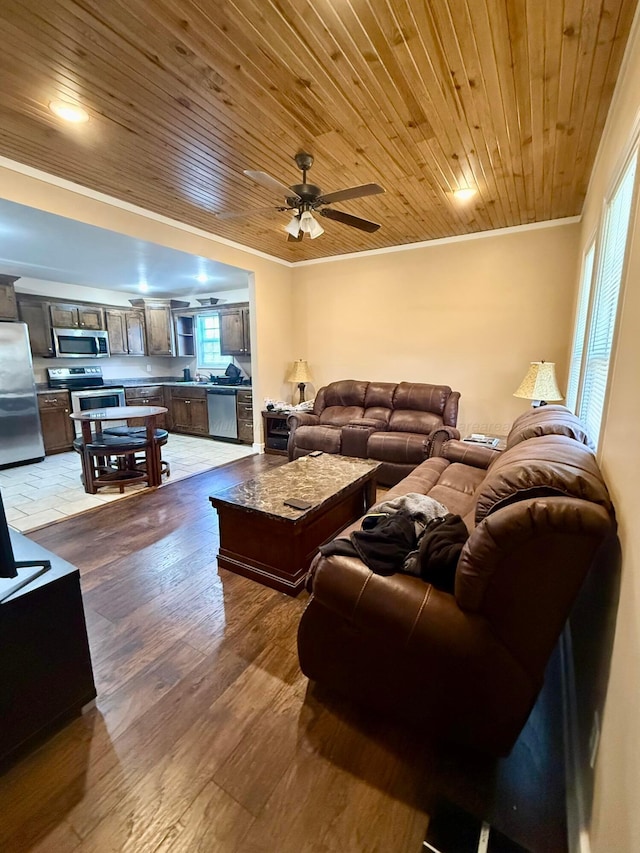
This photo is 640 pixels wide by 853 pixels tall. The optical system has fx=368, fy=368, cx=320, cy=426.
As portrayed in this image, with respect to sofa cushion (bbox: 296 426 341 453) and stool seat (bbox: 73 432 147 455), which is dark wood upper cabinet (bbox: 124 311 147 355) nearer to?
stool seat (bbox: 73 432 147 455)

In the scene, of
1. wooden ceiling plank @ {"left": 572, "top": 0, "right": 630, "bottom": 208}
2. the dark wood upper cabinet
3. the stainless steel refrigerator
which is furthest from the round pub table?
wooden ceiling plank @ {"left": 572, "top": 0, "right": 630, "bottom": 208}

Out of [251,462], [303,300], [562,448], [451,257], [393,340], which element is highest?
[451,257]

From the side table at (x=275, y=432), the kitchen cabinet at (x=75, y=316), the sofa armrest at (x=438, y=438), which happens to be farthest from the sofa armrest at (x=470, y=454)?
the kitchen cabinet at (x=75, y=316)

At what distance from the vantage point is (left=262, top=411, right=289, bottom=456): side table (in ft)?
17.4

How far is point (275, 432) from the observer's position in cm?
538

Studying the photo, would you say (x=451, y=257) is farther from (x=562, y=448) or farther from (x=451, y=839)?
(x=451, y=839)

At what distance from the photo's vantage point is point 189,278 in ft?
18.5

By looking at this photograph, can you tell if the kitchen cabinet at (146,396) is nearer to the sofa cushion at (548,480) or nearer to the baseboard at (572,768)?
the sofa cushion at (548,480)

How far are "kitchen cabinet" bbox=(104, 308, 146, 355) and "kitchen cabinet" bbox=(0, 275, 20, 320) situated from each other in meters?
1.53

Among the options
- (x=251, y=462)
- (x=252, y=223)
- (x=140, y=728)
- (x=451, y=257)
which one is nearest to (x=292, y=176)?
(x=252, y=223)

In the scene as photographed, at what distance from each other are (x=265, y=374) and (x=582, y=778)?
4.94m

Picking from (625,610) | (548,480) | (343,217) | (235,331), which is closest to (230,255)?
(235,331)

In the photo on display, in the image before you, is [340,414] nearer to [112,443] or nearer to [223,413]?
[223,413]

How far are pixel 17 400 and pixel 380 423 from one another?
179 inches
